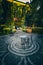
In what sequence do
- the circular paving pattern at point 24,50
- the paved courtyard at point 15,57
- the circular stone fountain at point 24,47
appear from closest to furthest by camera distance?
1. the paved courtyard at point 15,57
2. the circular paving pattern at point 24,50
3. the circular stone fountain at point 24,47

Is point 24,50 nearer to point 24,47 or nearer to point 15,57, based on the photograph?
point 24,47

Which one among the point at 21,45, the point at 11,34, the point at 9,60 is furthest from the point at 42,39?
the point at 9,60

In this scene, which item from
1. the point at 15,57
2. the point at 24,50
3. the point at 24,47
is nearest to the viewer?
the point at 15,57

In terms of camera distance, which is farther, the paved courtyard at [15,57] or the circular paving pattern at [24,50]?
the circular paving pattern at [24,50]

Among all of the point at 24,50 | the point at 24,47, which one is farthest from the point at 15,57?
the point at 24,47

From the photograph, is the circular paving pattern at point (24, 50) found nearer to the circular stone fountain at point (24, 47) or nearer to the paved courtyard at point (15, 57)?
the circular stone fountain at point (24, 47)

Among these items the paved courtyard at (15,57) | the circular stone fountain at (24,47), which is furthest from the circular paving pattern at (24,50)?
the paved courtyard at (15,57)

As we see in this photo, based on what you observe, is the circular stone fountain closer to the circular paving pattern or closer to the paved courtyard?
the circular paving pattern

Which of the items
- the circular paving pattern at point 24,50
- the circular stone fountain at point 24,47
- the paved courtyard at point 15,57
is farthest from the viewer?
the circular stone fountain at point 24,47

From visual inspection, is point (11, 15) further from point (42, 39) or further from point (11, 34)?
point (42, 39)

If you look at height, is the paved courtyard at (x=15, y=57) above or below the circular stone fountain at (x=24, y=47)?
below

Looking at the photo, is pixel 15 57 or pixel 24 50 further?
pixel 24 50

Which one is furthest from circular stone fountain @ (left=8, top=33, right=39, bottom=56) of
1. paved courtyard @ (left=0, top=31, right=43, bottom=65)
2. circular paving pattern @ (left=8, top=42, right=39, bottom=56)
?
paved courtyard @ (left=0, top=31, right=43, bottom=65)

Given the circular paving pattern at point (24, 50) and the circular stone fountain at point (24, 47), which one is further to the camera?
the circular stone fountain at point (24, 47)
